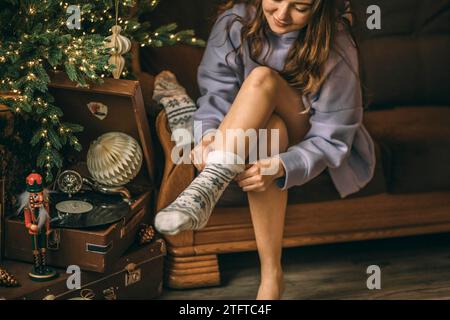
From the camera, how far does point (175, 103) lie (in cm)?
243

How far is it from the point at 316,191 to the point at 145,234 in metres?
0.54

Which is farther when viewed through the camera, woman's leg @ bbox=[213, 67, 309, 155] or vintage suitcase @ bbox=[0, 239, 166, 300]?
woman's leg @ bbox=[213, 67, 309, 155]

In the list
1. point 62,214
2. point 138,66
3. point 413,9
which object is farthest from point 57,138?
point 413,9

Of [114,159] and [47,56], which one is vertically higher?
[47,56]

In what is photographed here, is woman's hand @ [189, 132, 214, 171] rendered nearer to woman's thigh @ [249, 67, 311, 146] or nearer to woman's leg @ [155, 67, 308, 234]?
woman's leg @ [155, 67, 308, 234]

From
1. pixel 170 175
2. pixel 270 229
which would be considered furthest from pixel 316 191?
pixel 170 175

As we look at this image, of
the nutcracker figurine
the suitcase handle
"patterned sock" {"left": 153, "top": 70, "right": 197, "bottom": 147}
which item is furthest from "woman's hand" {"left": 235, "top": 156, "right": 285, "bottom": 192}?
the nutcracker figurine

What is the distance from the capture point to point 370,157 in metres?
2.47

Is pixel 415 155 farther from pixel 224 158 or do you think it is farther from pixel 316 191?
pixel 224 158

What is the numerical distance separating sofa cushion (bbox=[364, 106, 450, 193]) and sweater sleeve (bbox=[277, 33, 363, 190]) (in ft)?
0.67

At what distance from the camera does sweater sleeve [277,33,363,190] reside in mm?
2338
